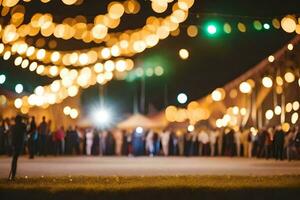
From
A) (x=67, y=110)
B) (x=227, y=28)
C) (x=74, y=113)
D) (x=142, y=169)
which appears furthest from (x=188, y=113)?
(x=142, y=169)

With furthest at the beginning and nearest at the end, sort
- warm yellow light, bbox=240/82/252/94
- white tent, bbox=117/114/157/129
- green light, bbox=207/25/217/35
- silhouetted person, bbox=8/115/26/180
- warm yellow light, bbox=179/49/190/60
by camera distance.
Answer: white tent, bbox=117/114/157/129 < warm yellow light, bbox=179/49/190/60 < warm yellow light, bbox=240/82/252/94 < green light, bbox=207/25/217/35 < silhouetted person, bbox=8/115/26/180

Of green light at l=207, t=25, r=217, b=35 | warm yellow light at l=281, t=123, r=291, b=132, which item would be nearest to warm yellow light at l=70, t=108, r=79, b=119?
green light at l=207, t=25, r=217, b=35

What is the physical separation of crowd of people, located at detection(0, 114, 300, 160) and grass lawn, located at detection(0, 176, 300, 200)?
44.6 feet

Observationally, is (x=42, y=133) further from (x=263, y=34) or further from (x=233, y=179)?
(x=233, y=179)

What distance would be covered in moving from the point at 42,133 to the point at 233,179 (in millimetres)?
13598

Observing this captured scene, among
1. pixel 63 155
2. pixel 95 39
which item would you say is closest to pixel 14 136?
pixel 95 39

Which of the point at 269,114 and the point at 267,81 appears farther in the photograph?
the point at 269,114

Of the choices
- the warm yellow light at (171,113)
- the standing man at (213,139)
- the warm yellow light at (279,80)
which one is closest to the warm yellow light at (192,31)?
the warm yellow light at (171,113)

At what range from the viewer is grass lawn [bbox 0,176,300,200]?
1127 cm

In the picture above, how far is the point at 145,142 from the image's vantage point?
92.4ft

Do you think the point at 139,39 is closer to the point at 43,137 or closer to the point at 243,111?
the point at 243,111

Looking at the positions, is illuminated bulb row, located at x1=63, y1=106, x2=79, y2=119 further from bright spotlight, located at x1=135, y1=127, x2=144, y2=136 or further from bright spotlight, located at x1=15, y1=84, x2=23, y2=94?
bright spotlight, located at x1=135, y1=127, x2=144, y2=136

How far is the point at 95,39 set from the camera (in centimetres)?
2511

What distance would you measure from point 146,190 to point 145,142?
16.7 metres
